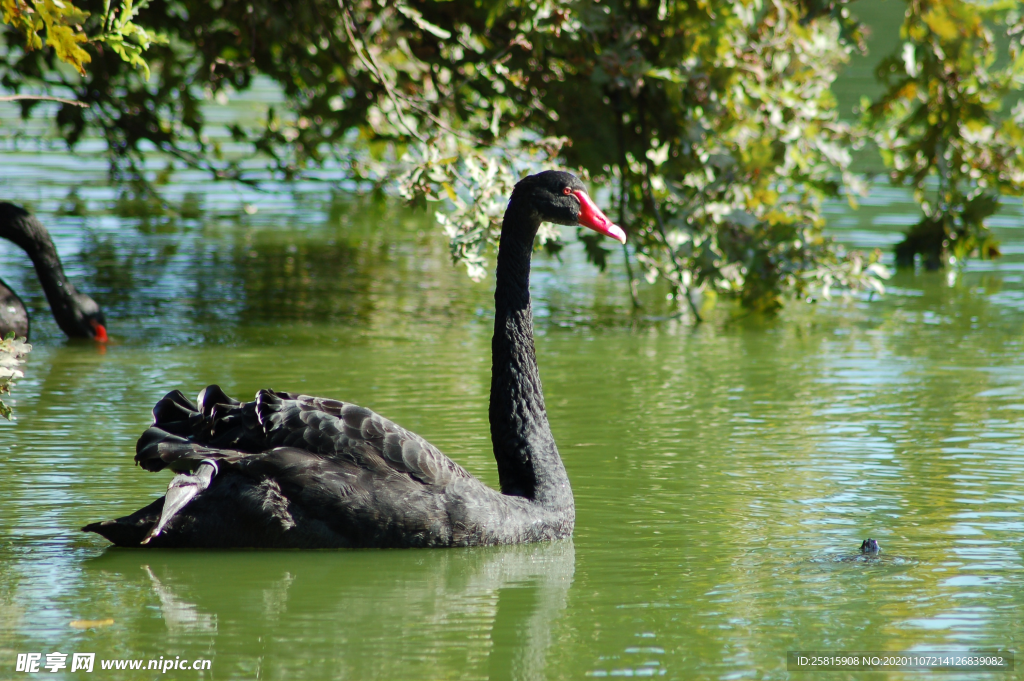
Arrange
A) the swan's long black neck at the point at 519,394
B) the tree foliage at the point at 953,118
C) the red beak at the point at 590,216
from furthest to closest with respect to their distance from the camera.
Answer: the tree foliage at the point at 953,118
the red beak at the point at 590,216
the swan's long black neck at the point at 519,394

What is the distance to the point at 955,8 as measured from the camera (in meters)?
11.8

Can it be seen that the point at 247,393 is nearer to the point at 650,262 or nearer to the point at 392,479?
the point at 392,479

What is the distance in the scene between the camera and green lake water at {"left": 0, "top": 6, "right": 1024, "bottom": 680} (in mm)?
→ 4859

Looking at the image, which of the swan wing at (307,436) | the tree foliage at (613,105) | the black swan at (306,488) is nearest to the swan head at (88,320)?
the tree foliage at (613,105)

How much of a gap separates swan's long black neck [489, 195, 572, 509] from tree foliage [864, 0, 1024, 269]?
21.3 feet

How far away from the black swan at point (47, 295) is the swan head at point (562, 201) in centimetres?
490

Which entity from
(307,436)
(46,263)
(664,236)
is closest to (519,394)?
(307,436)

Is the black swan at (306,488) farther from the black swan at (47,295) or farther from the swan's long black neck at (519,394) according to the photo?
the black swan at (47,295)

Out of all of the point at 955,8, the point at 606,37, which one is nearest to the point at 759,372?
the point at 606,37

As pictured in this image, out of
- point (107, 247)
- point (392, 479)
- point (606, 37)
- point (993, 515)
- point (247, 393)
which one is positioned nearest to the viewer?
point (392, 479)

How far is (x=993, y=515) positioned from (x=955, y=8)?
658cm

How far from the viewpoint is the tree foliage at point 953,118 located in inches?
476

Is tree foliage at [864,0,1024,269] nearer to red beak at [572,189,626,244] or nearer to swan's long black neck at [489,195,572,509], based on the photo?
red beak at [572,189,626,244]

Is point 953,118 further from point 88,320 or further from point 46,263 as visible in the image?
point 46,263
